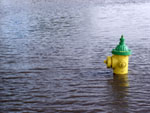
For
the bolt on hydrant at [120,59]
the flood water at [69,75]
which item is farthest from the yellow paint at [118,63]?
the flood water at [69,75]

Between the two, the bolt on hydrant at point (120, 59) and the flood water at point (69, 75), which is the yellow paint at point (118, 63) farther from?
the flood water at point (69, 75)

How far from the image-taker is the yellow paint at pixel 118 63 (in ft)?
19.9

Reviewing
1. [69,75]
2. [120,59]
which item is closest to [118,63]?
[120,59]

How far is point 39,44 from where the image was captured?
9.50 meters

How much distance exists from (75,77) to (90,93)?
3.14 ft

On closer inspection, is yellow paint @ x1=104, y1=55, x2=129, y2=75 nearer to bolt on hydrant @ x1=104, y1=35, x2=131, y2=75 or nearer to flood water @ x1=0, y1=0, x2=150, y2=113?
bolt on hydrant @ x1=104, y1=35, x2=131, y2=75

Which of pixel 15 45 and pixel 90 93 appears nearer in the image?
pixel 90 93

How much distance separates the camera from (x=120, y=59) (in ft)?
19.9

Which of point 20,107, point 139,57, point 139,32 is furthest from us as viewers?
point 139,32

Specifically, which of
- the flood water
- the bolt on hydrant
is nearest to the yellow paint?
the bolt on hydrant

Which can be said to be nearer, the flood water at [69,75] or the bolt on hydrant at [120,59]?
the flood water at [69,75]

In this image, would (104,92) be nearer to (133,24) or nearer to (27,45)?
→ (27,45)

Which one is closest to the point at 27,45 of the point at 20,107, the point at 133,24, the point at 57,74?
the point at 57,74

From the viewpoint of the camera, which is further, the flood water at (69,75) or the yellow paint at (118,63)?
the yellow paint at (118,63)
